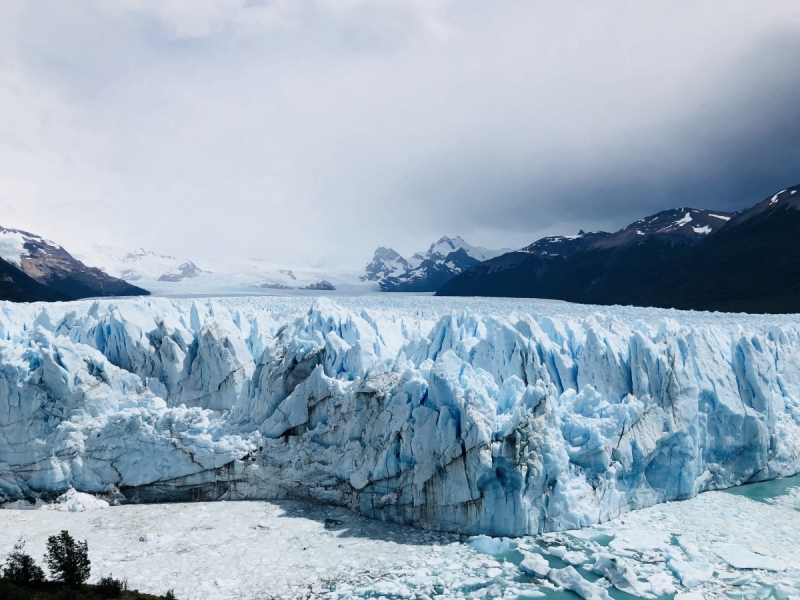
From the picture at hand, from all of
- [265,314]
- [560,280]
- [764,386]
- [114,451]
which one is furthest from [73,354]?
[560,280]

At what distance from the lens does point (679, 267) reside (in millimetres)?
66312

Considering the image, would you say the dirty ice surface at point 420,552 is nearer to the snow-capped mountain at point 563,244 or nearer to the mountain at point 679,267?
the mountain at point 679,267

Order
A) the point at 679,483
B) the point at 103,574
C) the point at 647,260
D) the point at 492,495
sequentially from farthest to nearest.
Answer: the point at 647,260, the point at 679,483, the point at 492,495, the point at 103,574

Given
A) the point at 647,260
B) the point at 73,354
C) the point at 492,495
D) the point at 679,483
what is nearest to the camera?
the point at 492,495

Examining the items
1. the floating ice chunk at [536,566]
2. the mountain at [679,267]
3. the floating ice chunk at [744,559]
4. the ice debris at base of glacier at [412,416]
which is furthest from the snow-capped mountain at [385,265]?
the floating ice chunk at [744,559]

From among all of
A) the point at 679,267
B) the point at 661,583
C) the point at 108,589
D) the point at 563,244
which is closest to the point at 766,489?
the point at 661,583

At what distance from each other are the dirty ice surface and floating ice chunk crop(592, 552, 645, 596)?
0.8 inches

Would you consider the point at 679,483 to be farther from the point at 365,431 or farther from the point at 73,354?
the point at 73,354

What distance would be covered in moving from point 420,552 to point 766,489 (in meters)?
10.7

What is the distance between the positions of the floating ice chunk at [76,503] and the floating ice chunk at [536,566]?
11.9 metres

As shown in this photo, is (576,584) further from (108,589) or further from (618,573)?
(108,589)

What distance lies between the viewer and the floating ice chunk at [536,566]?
1075 cm

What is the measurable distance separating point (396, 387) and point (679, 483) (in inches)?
334

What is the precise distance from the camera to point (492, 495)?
12.8 metres
